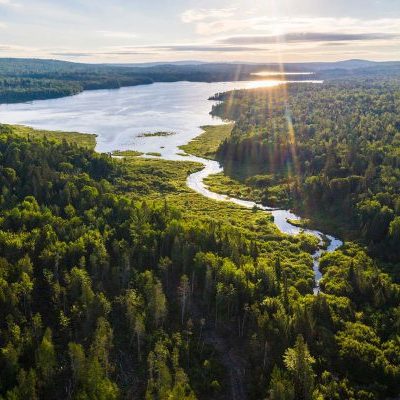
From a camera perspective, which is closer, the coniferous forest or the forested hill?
the coniferous forest

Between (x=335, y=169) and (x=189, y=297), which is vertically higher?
(x=335, y=169)

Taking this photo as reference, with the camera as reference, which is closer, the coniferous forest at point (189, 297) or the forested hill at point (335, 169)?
the coniferous forest at point (189, 297)

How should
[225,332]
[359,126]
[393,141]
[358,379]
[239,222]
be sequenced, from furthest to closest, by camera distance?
[359,126]
[393,141]
[239,222]
[225,332]
[358,379]

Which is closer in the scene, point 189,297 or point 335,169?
point 189,297

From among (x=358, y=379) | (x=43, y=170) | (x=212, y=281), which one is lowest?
(x=358, y=379)

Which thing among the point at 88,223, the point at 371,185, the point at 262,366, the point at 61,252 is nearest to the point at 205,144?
the point at 371,185

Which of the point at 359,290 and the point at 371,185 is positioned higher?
the point at 371,185

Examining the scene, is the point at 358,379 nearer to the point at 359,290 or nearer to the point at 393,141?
the point at 359,290

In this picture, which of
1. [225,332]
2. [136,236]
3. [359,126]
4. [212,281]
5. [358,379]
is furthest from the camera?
[359,126]

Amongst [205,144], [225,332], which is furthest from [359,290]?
[205,144]

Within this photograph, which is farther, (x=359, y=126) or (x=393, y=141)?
(x=359, y=126)
